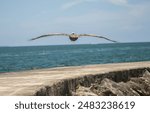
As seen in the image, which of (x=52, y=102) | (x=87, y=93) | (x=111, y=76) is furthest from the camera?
(x=111, y=76)

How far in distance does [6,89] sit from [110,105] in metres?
5.45

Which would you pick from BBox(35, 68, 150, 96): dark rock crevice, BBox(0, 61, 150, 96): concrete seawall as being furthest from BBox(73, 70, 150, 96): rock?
BBox(0, 61, 150, 96): concrete seawall

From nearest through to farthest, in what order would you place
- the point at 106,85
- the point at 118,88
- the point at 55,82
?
the point at 55,82, the point at 106,85, the point at 118,88

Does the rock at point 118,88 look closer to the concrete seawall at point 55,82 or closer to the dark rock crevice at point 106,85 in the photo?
the dark rock crevice at point 106,85

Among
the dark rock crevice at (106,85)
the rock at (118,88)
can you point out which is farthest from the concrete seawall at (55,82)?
the rock at (118,88)

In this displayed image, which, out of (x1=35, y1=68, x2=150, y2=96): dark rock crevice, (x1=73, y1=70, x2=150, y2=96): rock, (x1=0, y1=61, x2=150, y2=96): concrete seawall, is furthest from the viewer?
(x1=73, y1=70, x2=150, y2=96): rock

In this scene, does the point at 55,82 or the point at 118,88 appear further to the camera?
the point at 118,88

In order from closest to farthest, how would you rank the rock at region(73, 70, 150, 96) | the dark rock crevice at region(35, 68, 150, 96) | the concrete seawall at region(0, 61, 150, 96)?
the concrete seawall at region(0, 61, 150, 96) < the dark rock crevice at region(35, 68, 150, 96) < the rock at region(73, 70, 150, 96)

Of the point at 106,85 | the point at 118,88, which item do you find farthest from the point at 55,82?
the point at 118,88

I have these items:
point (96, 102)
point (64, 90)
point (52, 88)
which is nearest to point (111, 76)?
point (64, 90)

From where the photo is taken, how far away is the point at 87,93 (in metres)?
17.8

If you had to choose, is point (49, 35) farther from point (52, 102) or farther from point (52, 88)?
point (52, 102)

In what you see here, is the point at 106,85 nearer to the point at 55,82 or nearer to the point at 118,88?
the point at 118,88

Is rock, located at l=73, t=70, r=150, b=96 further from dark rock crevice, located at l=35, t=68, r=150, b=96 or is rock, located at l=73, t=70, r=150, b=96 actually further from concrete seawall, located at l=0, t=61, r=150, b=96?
concrete seawall, located at l=0, t=61, r=150, b=96
